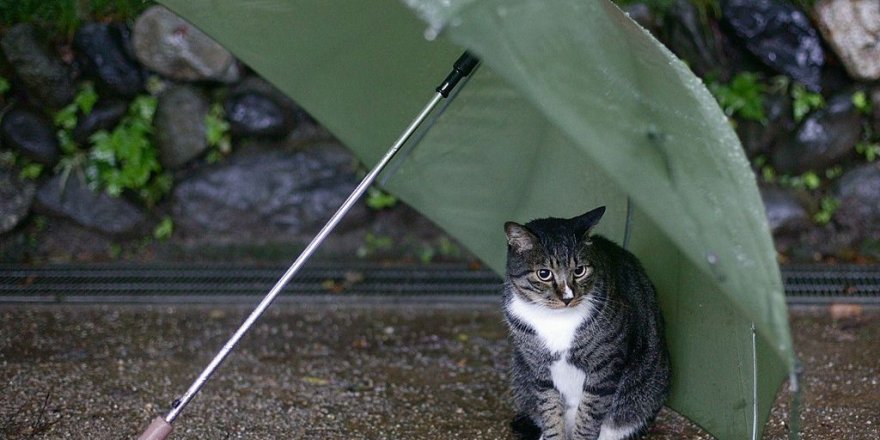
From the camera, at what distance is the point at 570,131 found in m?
1.76

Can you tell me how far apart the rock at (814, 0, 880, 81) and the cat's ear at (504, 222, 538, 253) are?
264 cm

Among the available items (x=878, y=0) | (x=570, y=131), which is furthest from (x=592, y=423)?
(x=878, y=0)

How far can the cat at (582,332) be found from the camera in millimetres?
2773

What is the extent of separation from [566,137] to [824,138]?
2.31m

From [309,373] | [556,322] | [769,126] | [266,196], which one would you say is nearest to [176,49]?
[266,196]

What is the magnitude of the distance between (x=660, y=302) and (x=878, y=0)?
97.8 inches

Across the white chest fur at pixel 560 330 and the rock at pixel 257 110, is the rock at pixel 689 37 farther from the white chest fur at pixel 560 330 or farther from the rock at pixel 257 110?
the white chest fur at pixel 560 330

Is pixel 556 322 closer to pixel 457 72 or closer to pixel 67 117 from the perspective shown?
pixel 457 72

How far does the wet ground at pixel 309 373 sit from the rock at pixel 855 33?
1.32 m

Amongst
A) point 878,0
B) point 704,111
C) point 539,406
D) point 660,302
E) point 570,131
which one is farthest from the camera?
point 878,0

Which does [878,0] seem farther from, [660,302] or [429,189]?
[429,189]

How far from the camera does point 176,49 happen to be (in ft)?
15.3

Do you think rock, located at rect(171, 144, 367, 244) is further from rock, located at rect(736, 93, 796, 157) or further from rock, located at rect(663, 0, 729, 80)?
rock, located at rect(736, 93, 796, 157)

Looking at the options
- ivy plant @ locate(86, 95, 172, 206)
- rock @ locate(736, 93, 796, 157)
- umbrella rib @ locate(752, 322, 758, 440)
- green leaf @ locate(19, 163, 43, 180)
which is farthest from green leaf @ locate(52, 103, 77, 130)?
umbrella rib @ locate(752, 322, 758, 440)
